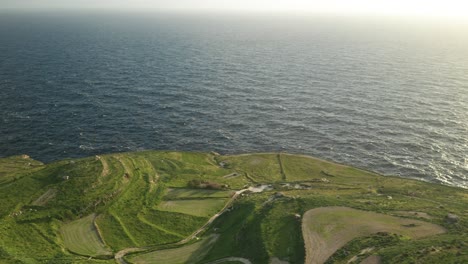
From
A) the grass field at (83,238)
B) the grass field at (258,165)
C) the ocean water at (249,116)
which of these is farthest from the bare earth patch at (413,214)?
the grass field at (83,238)

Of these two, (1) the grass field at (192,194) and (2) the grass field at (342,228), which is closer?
(2) the grass field at (342,228)

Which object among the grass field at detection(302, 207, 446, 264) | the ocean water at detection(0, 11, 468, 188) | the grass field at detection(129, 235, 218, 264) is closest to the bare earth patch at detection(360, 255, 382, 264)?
the grass field at detection(302, 207, 446, 264)

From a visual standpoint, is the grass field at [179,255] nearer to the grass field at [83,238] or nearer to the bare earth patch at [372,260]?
the grass field at [83,238]

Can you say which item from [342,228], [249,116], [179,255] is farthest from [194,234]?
[249,116]

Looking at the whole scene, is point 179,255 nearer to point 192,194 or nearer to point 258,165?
point 192,194

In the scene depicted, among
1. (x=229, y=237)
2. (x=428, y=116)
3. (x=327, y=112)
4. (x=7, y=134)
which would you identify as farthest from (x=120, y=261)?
(x=428, y=116)

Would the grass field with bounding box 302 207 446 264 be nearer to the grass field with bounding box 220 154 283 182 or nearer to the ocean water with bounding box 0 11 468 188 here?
the grass field with bounding box 220 154 283 182

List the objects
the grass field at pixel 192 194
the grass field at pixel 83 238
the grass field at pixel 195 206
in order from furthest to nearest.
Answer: the grass field at pixel 192 194 < the grass field at pixel 195 206 < the grass field at pixel 83 238
